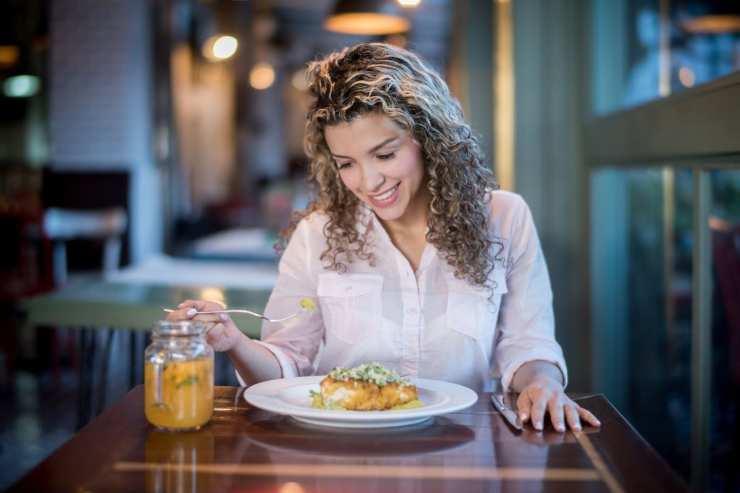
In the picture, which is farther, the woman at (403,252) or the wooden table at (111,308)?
the wooden table at (111,308)

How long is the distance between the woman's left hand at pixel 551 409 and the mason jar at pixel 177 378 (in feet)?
1.60

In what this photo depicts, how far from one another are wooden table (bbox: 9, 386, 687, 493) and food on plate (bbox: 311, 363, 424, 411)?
0.05m

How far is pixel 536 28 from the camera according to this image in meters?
3.54

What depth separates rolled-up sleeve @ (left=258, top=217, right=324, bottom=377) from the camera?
74.5 inches

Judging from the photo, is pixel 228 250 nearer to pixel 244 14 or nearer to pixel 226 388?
pixel 226 388

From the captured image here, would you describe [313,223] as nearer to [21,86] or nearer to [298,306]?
[298,306]

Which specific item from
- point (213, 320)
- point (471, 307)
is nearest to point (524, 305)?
point (471, 307)

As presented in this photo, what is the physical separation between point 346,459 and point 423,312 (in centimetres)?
71

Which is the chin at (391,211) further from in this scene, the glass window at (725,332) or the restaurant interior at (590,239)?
the glass window at (725,332)

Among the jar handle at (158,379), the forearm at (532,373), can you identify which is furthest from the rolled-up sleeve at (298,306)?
the jar handle at (158,379)

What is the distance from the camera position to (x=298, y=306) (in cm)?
191

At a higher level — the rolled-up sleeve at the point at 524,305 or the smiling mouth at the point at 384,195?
the smiling mouth at the point at 384,195

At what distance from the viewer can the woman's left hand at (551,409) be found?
135 centimetres

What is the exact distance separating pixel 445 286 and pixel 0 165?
8016 mm
